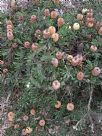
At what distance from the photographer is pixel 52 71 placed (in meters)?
2.22

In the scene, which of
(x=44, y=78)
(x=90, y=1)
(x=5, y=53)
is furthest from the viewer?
(x=90, y=1)

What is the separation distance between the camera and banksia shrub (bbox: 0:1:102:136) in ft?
7.30

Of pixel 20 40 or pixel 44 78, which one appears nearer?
pixel 44 78

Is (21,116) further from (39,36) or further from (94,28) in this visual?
(94,28)

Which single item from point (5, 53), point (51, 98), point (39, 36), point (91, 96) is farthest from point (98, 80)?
point (5, 53)

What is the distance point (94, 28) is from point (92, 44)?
12 cm

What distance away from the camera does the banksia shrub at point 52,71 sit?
7.30 ft

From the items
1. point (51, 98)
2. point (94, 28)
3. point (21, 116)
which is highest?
point (94, 28)

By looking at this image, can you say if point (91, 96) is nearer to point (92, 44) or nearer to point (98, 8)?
point (92, 44)

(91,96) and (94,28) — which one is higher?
(94,28)

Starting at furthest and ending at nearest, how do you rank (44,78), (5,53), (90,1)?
(90,1)
(5,53)
(44,78)

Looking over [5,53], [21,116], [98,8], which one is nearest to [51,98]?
[21,116]

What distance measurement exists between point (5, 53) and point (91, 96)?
0.60 meters

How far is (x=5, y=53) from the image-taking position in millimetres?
2412
